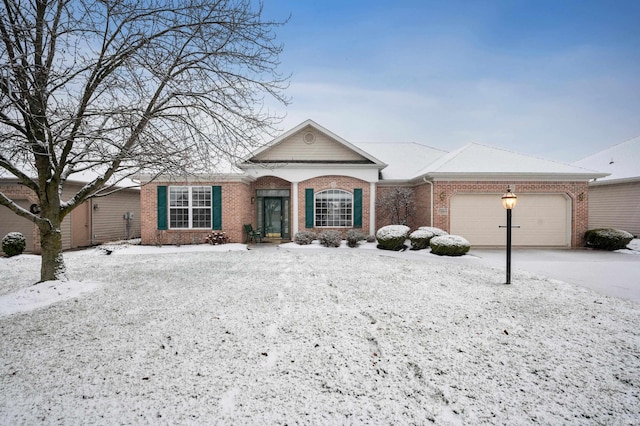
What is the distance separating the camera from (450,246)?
11023 mm

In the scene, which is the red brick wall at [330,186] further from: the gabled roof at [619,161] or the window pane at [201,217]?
the gabled roof at [619,161]

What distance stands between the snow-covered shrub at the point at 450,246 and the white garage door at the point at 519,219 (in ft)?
8.53

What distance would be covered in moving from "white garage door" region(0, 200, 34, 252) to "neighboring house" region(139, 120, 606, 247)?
178 inches

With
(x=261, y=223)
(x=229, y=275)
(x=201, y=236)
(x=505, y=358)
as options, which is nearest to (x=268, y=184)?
(x=261, y=223)

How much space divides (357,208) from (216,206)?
6.47m

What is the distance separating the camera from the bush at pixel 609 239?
486 inches

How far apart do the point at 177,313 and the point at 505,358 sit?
4.69 metres

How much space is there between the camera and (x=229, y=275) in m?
7.97

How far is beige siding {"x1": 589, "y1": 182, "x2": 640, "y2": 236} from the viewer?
14.5 metres

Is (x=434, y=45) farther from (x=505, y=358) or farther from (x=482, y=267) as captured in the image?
(x=505, y=358)

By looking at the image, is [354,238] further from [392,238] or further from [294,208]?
[294,208]

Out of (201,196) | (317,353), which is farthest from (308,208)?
(317,353)

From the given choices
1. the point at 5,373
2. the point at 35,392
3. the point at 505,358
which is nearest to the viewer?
the point at 35,392

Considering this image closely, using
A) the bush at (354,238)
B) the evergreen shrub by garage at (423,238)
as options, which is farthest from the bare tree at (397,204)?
the evergreen shrub by garage at (423,238)
